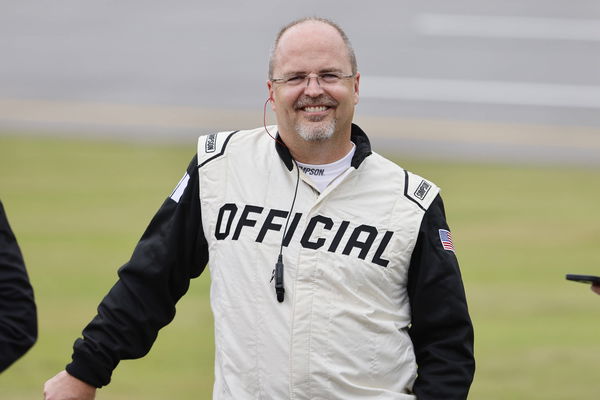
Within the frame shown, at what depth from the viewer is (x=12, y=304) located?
385cm

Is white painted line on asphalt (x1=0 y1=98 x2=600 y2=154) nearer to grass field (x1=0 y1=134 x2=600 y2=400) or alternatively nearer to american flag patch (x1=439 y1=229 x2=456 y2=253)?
grass field (x1=0 y1=134 x2=600 y2=400)

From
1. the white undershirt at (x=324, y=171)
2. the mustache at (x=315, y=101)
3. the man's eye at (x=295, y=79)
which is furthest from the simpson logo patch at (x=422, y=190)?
the man's eye at (x=295, y=79)

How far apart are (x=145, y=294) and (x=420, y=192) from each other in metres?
1.02

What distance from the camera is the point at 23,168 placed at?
14219 mm

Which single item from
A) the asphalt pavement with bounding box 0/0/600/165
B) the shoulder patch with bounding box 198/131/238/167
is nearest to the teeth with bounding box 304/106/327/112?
the shoulder patch with bounding box 198/131/238/167

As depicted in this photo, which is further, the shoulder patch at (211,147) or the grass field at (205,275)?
the grass field at (205,275)

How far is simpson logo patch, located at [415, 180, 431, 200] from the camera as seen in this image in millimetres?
4711

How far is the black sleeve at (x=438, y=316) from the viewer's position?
4621mm

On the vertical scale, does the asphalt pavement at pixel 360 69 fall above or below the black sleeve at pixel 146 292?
below

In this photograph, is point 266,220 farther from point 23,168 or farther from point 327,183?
point 23,168

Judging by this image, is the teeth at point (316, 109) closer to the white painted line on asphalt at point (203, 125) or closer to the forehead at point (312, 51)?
the forehead at point (312, 51)

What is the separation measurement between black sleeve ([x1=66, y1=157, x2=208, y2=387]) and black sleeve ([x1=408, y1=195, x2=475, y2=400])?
0.77 metres

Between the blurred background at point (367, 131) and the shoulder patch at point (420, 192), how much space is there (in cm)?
398

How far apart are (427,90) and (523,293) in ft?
22.4
